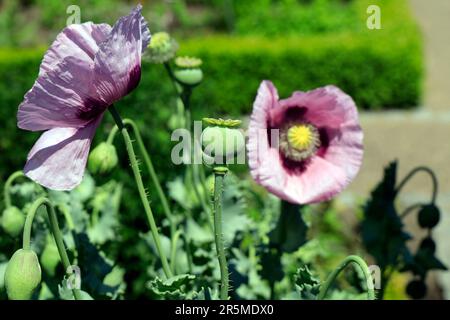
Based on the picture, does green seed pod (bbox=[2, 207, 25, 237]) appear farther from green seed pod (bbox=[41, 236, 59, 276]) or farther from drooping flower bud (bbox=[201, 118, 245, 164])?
drooping flower bud (bbox=[201, 118, 245, 164])

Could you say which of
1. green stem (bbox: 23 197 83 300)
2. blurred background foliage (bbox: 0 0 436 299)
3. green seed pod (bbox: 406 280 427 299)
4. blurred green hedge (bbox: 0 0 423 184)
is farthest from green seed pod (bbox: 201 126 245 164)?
blurred green hedge (bbox: 0 0 423 184)

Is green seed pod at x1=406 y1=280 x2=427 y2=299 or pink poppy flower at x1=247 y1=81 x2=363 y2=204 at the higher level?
pink poppy flower at x1=247 y1=81 x2=363 y2=204

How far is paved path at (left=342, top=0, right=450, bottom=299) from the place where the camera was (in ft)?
17.1

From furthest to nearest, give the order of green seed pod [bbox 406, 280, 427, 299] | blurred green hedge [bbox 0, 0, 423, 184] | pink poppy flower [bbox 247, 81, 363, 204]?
blurred green hedge [bbox 0, 0, 423, 184] → green seed pod [bbox 406, 280, 427, 299] → pink poppy flower [bbox 247, 81, 363, 204]

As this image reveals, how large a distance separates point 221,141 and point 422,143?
5124 millimetres

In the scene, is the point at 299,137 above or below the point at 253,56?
below

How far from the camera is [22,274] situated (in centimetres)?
116

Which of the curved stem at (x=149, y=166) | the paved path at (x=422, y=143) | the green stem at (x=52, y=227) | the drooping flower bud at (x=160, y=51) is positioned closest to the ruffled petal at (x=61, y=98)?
the green stem at (x=52, y=227)

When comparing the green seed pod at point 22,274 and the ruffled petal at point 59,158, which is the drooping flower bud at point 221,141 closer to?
the ruffled petal at point 59,158

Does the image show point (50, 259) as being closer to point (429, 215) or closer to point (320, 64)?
point (429, 215)

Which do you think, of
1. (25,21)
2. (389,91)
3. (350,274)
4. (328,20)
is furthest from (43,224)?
(25,21)

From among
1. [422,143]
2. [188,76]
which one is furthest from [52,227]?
[422,143]

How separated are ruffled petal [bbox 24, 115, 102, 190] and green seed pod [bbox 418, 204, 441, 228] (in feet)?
2.68
